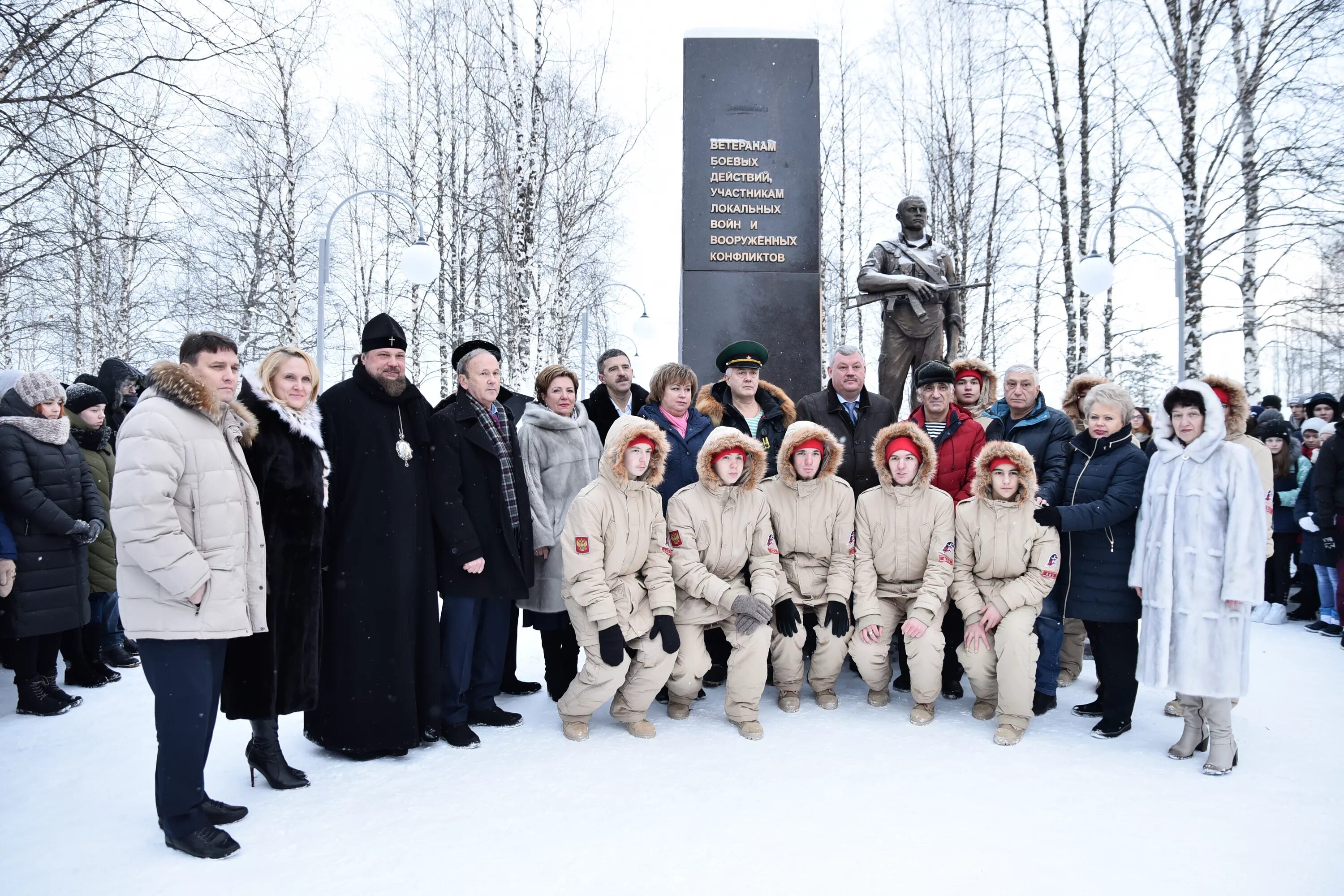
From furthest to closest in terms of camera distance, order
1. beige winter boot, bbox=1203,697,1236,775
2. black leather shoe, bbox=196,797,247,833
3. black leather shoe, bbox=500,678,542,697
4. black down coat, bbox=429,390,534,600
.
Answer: black leather shoe, bbox=500,678,542,697, black down coat, bbox=429,390,534,600, beige winter boot, bbox=1203,697,1236,775, black leather shoe, bbox=196,797,247,833

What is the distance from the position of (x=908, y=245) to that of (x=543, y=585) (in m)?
4.14

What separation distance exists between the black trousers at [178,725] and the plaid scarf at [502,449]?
160 cm

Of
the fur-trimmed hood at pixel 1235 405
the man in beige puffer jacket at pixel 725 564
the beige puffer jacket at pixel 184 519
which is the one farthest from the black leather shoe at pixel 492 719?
the fur-trimmed hood at pixel 1235 405

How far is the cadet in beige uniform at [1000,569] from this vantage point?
165 inches

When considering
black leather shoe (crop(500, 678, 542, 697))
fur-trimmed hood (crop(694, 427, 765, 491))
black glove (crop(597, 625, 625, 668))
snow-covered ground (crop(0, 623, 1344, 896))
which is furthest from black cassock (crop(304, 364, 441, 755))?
fur-trimmed hood (crop(694, 427, 765, 491))

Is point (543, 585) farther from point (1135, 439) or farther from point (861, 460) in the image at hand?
point (1135, 439)

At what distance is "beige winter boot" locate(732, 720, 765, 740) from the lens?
13.2 ft

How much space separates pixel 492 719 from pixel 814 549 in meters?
1.92

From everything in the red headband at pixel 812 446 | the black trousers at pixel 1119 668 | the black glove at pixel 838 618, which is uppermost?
the red headband at pixel 812 446

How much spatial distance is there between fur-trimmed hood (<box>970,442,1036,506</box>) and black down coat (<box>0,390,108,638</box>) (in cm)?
494

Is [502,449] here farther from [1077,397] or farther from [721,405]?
[1077,397]

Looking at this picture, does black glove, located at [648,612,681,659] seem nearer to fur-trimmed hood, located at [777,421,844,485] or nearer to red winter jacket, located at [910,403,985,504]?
fur-trimmed hood, located at [777,421,844,485]

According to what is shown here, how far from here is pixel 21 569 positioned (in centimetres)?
444

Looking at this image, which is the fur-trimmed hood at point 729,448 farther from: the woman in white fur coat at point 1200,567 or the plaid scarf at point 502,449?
the woman in white fur coat at point 1200,567
